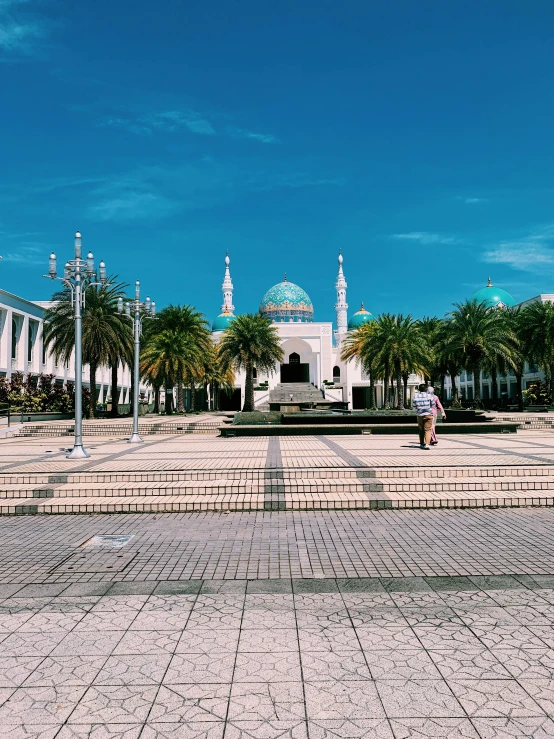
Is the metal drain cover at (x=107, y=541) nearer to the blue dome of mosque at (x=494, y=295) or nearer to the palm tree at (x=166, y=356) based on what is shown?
the palm tree at (x=166, y=356)

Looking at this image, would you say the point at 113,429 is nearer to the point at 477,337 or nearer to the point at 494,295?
the point at 477,337

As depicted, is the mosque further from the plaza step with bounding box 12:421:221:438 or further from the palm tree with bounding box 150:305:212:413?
the plaza step with bounding box 12:421:221:438

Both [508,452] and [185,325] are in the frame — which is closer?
[508,452]

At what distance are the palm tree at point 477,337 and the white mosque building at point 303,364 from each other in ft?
52.0

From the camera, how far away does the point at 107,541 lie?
654 cm

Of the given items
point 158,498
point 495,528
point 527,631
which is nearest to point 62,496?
point 158,498

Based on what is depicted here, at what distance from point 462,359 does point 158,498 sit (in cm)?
2954

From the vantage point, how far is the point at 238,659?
3479mm

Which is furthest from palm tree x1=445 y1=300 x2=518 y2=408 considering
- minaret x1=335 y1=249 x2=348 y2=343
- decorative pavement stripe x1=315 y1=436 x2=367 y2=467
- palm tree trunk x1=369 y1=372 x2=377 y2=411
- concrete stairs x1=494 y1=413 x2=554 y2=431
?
minaret x1=335 y1=249 x2=348 y2=343

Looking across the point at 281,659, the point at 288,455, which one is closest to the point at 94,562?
the point at 281,659

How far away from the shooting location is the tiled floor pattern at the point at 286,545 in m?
5.29

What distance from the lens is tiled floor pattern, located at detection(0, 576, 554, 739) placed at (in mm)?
2799

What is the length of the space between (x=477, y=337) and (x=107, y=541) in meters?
30.3

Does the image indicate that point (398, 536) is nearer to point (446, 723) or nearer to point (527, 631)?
point (527, 631)
